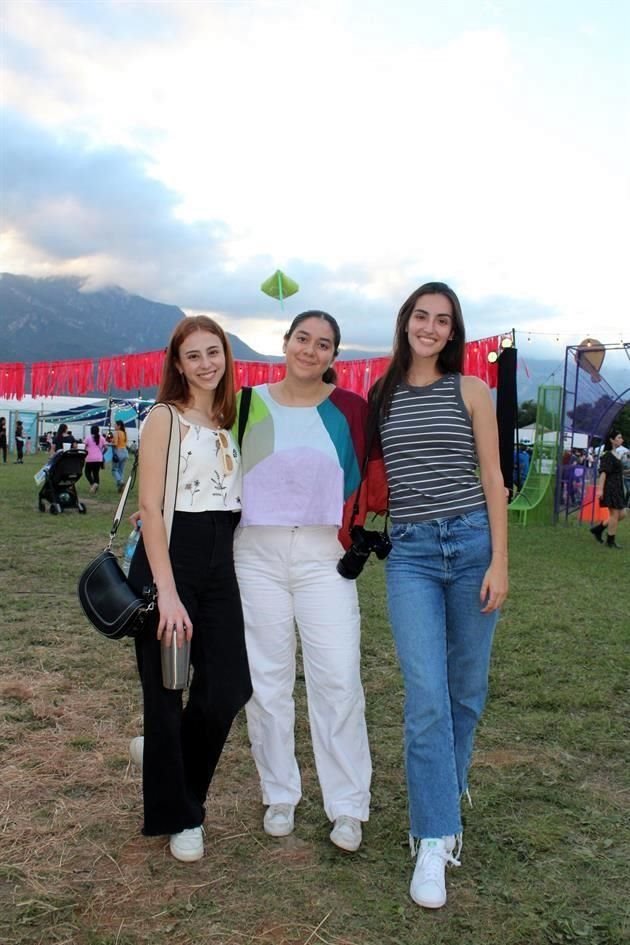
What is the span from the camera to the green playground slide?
46.1 ft

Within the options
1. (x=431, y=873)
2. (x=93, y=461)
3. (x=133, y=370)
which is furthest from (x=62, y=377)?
(x=431, y=873)

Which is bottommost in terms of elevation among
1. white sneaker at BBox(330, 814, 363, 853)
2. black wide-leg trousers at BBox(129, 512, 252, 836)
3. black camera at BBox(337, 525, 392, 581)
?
white sneaker at BBox(330, 814, 363, 853)

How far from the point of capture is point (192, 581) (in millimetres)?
2457

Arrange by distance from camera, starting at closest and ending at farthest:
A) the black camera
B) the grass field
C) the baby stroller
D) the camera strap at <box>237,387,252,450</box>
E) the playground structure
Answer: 1. the grass field
2. the black camera
3. the camera strap at <box>237,387,252,450</box>
4. the baby stroller
5. the playground structure

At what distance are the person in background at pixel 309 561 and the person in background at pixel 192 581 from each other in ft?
0.34

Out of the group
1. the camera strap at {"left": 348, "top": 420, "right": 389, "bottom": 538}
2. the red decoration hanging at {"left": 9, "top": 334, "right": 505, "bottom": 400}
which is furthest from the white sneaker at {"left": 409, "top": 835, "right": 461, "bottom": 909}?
the red decoration hanging at {"left": 9, "top": 334, "right": 505, "bottom": 400}

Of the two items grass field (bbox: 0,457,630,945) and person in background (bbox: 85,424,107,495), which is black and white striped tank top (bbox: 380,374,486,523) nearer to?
grass field (bbox: 0,457,630,945)

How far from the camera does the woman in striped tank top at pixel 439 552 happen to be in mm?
2361

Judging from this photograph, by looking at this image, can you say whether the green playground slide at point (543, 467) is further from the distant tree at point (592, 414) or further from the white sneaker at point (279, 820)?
the white sneaker at point (279, 820)

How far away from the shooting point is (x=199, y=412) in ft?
8.46

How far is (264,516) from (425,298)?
91 centimetres

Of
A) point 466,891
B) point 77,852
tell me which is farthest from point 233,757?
point 466,891

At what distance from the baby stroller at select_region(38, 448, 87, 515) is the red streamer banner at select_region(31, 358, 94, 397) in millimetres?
5089

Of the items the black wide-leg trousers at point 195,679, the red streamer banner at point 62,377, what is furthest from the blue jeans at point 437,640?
the red streamer banner at point 62,377
